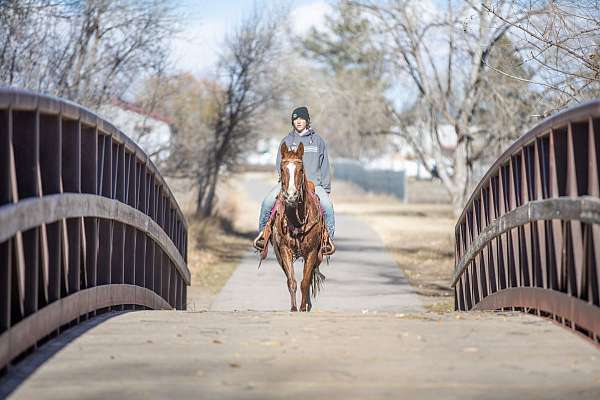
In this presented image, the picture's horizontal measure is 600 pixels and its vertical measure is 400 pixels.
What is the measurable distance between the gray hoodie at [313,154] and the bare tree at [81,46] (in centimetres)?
605

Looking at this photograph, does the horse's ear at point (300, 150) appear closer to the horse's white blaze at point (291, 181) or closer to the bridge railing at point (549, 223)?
the horse's white blaze at point (291, 181)

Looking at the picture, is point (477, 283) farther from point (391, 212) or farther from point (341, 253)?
point (391, 212)

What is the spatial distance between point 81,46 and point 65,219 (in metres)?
13.0

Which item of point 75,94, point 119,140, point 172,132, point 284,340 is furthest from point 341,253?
point 284,340

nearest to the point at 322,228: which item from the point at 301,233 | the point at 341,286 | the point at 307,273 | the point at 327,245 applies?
the point at 327,245

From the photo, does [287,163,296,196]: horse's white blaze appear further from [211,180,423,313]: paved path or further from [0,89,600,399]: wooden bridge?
[211,180,423,313]: paved path

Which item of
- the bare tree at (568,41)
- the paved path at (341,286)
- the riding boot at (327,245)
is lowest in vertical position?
the paved path at (341,286)

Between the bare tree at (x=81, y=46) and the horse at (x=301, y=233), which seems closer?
the horse at (x=301, y=233)

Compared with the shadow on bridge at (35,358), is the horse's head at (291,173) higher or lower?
higher

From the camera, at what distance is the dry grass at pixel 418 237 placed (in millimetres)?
21406

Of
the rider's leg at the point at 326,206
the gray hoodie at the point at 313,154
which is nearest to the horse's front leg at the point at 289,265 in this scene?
the rider's leg at the point at 326,206

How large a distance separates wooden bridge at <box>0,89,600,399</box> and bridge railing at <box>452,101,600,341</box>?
2 centimetres

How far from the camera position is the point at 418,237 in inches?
1346

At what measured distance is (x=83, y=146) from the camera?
9.41m
